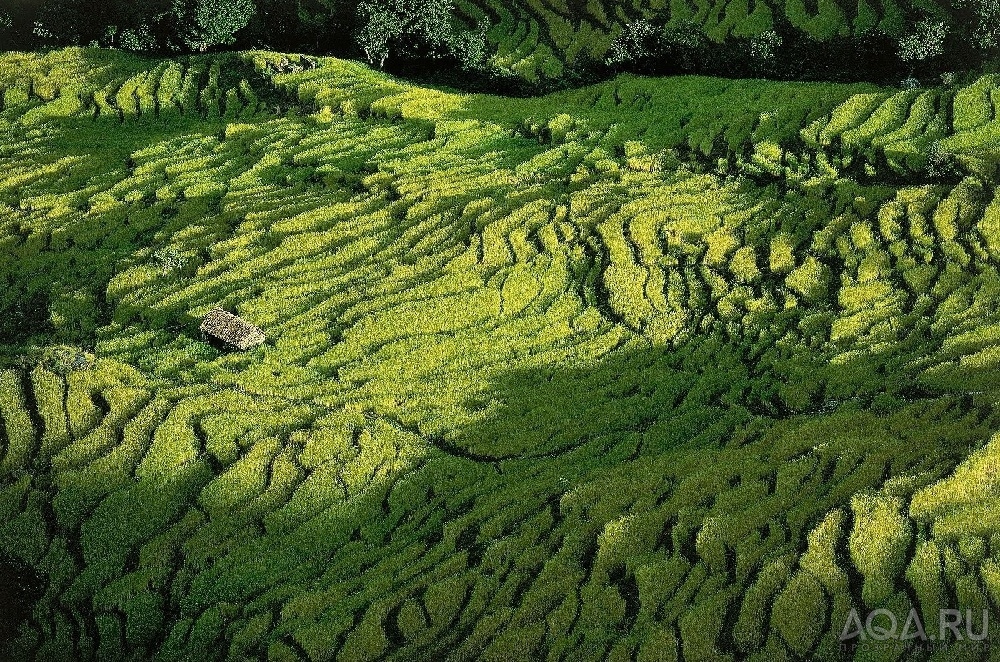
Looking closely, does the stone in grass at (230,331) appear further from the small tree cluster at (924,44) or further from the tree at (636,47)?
the small tree cluster at (924,44)

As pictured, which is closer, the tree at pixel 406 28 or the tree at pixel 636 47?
the tree at pixel 636 47

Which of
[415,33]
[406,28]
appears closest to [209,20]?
[406,28]

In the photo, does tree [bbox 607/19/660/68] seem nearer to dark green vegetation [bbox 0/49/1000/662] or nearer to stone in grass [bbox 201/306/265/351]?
dark green vegetation [bbox 0/49/1000/662]

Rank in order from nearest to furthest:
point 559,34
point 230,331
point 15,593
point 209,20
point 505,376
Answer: point 15,593, point 505,376, point 230,331, point 209,20, point 559,34

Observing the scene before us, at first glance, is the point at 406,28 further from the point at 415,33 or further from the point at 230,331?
the point at 230,331

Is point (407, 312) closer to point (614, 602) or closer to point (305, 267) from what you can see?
point (305, 267)

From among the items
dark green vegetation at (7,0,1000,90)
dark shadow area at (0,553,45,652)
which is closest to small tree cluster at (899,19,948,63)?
dark green vegetation at (7,0,1000,90)

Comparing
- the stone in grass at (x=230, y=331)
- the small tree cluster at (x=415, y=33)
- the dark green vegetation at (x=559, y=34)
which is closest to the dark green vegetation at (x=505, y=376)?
the stone in grass at (x=230, y=331)
